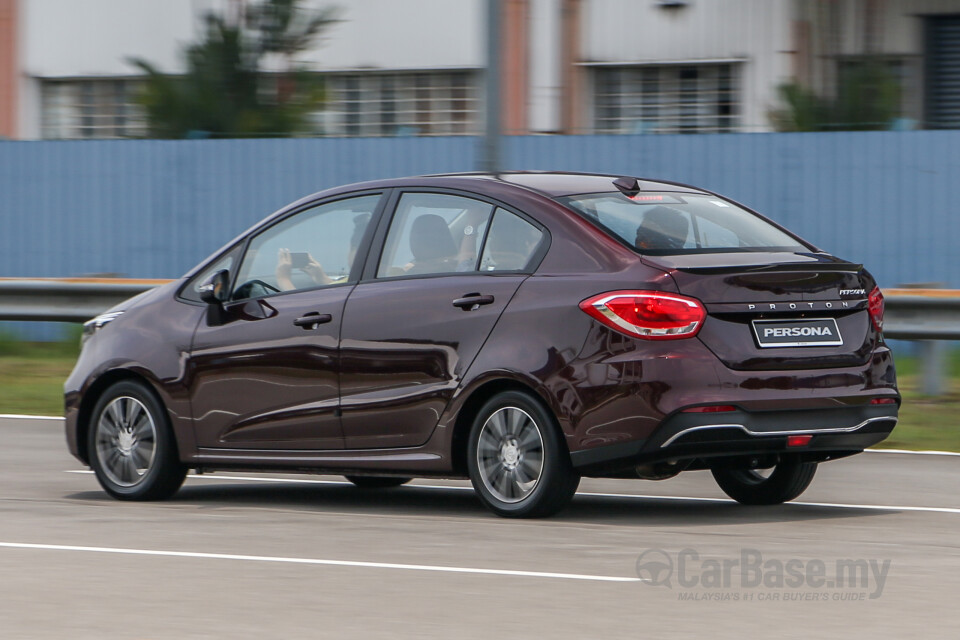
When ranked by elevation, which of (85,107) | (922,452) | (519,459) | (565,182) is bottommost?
(922,452)

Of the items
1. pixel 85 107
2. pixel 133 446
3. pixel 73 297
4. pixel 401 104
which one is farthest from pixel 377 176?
pixel 133 446

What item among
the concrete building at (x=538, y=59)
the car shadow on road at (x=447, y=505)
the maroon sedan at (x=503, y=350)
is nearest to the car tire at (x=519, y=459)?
the maroon sedan at (x=503, y=350)

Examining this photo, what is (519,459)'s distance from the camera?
7.76 metres

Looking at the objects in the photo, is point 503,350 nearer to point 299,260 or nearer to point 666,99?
point 299,260

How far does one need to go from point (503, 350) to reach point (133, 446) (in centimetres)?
243

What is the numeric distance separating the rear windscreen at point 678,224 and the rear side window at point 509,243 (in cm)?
23

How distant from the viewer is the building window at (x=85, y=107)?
83.8ft

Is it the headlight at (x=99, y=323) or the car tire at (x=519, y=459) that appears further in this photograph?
the headlight at (x=99, y=323)

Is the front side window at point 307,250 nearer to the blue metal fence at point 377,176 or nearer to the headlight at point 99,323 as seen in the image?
the headlight at point 99,323

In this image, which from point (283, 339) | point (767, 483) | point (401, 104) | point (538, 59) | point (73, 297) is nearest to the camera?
point (283, 339)

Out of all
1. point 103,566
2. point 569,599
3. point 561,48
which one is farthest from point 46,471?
point 561,48

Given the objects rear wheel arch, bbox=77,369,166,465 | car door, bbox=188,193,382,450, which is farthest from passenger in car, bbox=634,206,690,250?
rear wheel arch, bbox=77,369,166,465

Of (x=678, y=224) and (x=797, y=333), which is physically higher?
(x=678, y=224)

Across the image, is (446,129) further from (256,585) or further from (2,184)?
(256,585)
